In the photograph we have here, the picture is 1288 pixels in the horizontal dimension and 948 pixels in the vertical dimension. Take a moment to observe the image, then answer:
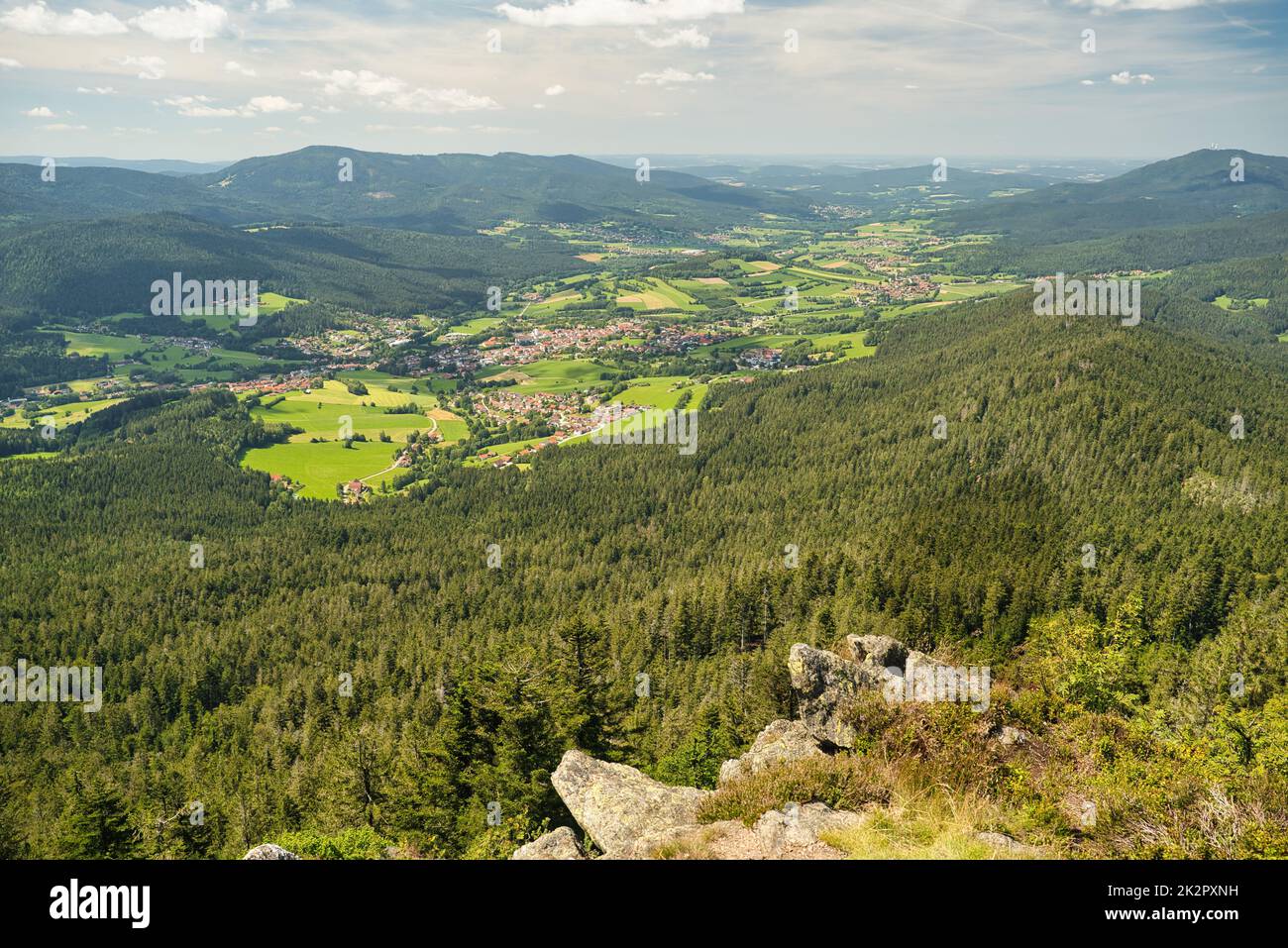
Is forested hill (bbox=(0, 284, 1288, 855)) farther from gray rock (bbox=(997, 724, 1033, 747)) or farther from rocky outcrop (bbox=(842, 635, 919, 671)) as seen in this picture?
rocky outcrop (bbox=(842, 635, 919, 671))

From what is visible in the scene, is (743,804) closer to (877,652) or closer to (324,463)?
(877,652)

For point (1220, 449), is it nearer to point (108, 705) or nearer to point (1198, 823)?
point (1198, 823)

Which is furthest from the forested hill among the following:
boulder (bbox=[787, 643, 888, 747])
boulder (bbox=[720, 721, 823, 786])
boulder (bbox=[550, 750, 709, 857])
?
boulder (bbox=[720, 721, 823, 786])

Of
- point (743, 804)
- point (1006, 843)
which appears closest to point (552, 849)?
point (743, 804)

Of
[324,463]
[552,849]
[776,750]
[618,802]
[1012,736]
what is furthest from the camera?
[324,463]

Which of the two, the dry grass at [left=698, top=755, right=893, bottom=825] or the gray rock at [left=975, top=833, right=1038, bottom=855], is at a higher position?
the gray rock at [left=975, top=833, right=1038, bottom=855]

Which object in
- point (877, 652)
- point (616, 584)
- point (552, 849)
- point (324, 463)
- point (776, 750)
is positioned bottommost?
point (616, 584)

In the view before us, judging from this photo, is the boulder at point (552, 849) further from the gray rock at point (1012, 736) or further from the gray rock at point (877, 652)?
the gray rock at point (877, 652)
